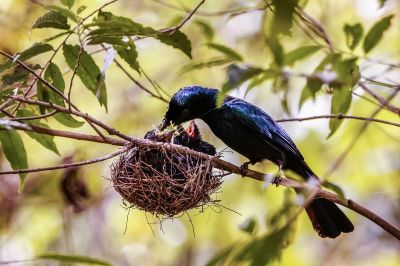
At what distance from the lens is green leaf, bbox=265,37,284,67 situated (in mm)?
1913

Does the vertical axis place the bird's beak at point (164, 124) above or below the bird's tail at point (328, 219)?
above

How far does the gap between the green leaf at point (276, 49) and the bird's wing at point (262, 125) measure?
2600 mm

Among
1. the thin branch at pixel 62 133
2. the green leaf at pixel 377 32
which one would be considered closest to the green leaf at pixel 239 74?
the green leaf at pixel 377 32

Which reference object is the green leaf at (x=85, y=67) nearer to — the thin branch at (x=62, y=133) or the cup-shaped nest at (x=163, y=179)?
the thin branch at (x=62, y=133)

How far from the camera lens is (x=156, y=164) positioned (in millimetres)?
3840

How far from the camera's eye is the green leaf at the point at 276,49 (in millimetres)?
1913

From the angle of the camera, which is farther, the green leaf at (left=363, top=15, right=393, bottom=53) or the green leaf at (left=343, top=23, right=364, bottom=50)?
the green leaf at (left=343, top=23, right=364, bottom=50)

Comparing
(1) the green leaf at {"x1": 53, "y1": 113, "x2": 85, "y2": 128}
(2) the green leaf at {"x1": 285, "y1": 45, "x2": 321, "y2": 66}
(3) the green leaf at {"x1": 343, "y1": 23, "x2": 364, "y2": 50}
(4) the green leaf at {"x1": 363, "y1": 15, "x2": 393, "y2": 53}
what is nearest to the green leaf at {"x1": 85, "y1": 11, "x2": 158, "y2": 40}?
(1) the green leaf at {"x1": 53, "y1": 113, "x2": 85, "y2": 128}

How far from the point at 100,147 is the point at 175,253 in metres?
1.43

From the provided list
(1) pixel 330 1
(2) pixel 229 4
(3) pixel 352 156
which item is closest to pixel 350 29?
(3) pixel 352 156

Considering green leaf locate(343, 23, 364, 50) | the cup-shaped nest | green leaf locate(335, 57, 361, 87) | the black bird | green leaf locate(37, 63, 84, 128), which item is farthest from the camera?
the black bird

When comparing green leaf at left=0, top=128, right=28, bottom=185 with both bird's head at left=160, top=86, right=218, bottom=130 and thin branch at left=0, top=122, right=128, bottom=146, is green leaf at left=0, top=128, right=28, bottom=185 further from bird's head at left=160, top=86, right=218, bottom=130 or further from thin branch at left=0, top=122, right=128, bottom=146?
bird's head at left=160, top=86, right=218, bottom=130

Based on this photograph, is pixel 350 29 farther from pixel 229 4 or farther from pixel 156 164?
pixel 229 4

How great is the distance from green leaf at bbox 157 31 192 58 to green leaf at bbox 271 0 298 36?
4.74 ft
